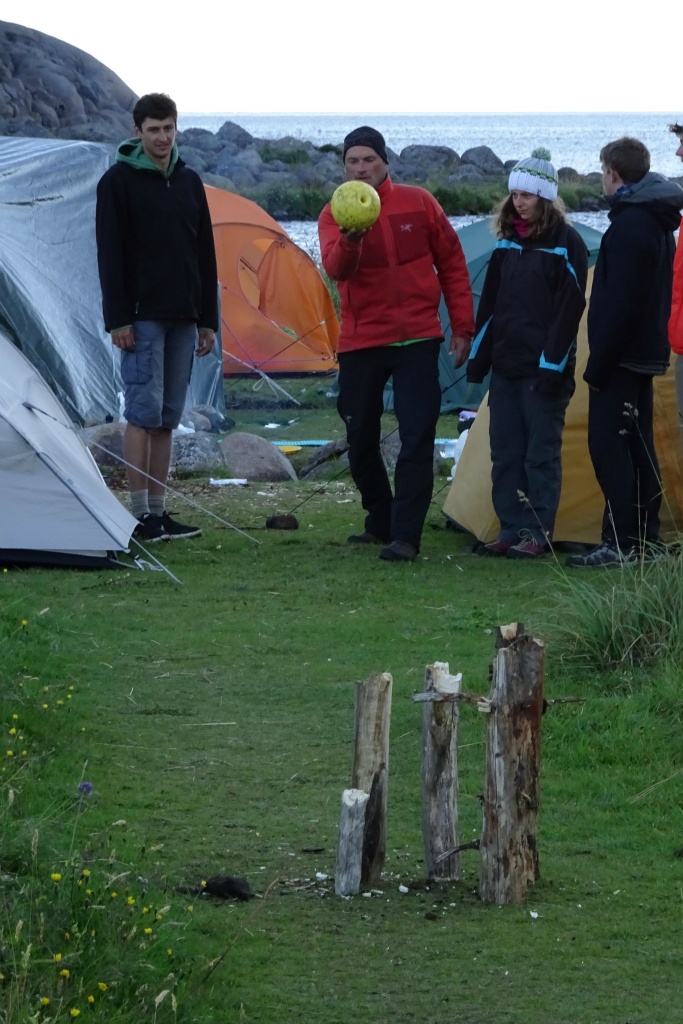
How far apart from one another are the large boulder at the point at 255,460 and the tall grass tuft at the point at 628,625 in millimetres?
4690

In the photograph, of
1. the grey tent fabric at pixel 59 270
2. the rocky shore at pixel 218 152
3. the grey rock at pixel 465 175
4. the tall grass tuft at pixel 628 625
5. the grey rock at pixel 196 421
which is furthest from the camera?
the grey rock at pixel 465 175

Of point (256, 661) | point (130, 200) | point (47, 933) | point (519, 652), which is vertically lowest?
point (256, 661)

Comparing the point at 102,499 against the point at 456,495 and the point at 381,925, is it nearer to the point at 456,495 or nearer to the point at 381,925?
the point at 456,495

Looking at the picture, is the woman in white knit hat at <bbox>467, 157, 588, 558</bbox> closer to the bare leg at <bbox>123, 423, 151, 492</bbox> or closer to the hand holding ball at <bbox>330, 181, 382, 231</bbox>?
the hand holding ball at <bbox>330, 181, 382, 231</bbox>

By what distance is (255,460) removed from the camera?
10102 mm

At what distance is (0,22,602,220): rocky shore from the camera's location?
4631 centimetres

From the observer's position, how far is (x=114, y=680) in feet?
17.6

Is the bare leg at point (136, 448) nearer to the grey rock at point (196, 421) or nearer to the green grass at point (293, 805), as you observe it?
the green grass at point (293, 805)

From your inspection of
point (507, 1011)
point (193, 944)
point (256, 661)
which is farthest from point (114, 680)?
point (507, 1011)

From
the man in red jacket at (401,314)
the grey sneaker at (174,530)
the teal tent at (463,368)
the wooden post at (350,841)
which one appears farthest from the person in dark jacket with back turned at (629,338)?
the teal tent at (463,368)

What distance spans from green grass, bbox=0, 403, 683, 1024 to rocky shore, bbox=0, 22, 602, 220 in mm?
39048

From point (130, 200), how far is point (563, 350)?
85.8 inches

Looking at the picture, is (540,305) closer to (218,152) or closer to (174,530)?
(174,530)

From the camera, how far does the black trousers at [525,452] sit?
700cm
